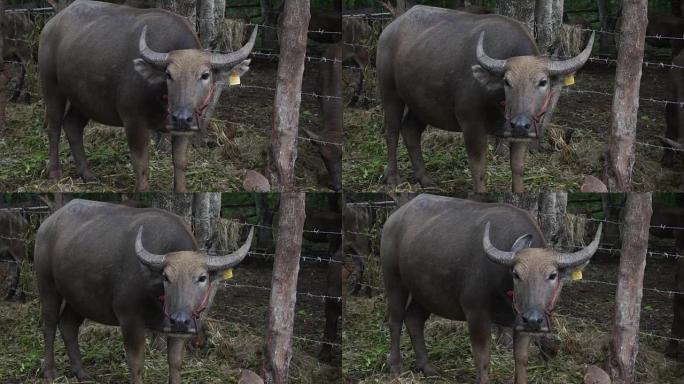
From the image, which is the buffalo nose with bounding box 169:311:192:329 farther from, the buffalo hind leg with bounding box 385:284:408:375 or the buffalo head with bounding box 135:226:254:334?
the buffalo hind leg with bounding box 385:284:408:375

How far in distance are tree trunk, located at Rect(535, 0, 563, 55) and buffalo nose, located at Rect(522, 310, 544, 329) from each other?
2.06 metres

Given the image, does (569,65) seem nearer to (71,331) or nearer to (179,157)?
(179,157)

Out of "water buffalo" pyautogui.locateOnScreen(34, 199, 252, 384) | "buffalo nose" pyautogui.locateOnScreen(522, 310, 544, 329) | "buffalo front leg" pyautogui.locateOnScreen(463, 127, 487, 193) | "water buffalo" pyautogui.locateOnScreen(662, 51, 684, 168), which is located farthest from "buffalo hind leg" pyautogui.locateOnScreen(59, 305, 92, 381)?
"water buffalo" pyautogui.locateOnScreen(662, 51, 684, 168)

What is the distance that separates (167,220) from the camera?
10.1 meters

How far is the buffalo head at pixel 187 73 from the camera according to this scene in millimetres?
9602

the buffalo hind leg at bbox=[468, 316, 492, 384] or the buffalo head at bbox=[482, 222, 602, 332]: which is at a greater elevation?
the buffalo head at bbox=[482, 222, 602, 332]

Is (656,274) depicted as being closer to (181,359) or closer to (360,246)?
(360,246)

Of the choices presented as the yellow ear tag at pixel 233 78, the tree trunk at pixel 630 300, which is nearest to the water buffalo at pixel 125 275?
the yellow ear tag at pixel 233 78

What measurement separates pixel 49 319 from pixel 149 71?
7.12 ft

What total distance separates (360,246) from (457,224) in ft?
3.79

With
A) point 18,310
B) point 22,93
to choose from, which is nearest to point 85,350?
point 18,310

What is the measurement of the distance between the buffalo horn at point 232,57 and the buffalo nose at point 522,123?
1.90 meters

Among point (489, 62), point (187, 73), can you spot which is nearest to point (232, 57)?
point (187, 73)

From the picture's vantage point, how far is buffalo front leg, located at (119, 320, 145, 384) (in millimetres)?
9844
